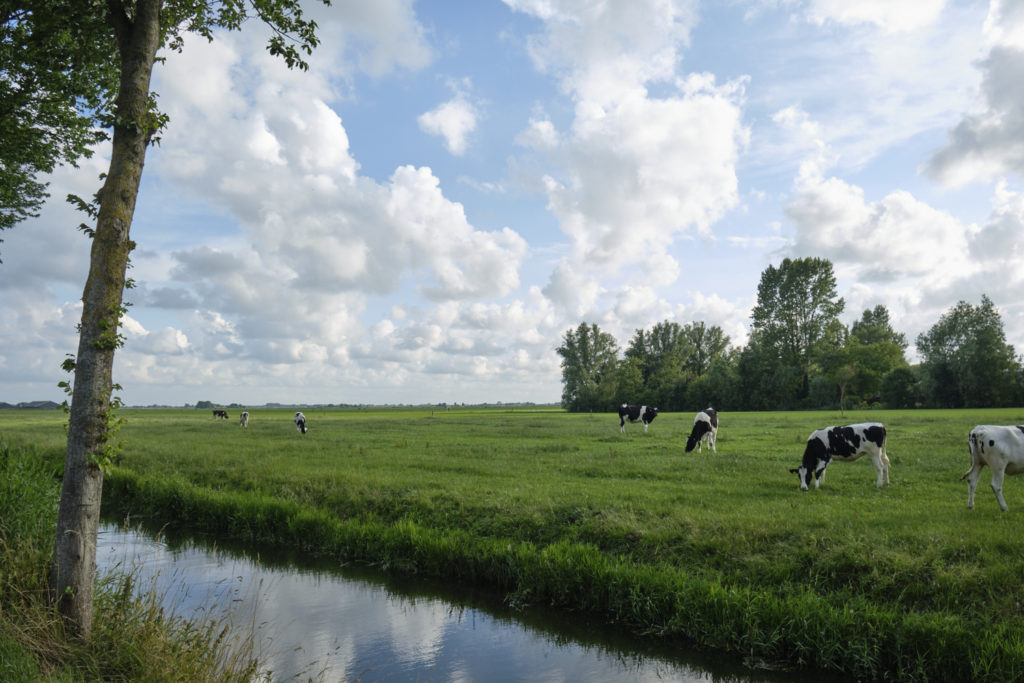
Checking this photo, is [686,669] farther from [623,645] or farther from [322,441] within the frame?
[322,441]

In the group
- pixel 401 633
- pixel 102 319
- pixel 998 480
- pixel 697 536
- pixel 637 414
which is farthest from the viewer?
pixel 637 414

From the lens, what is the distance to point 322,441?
35.2m

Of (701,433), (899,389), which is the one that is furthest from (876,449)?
(899,389)

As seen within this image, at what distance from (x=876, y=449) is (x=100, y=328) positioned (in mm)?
18462

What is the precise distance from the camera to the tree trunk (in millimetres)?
6188

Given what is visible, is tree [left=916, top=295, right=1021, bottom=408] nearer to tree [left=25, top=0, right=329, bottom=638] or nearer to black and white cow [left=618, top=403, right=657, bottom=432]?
black and white cow [left=618, top=403, right=657, bottom=432]

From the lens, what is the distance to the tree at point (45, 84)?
792cm

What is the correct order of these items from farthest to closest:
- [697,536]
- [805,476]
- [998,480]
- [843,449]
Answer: [843,449], [805,476], [998,480], [697,536]

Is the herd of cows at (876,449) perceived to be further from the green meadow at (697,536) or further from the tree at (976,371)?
the tree at (976,371)

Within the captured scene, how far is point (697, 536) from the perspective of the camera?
1204 cm

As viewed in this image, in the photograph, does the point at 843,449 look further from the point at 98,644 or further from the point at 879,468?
the point at 98,644

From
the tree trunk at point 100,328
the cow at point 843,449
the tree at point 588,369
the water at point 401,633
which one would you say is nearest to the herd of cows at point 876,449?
the cow at point 843,449

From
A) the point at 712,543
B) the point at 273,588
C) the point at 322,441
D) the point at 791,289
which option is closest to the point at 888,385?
the point at 791,289

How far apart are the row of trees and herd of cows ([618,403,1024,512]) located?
65556 mm
